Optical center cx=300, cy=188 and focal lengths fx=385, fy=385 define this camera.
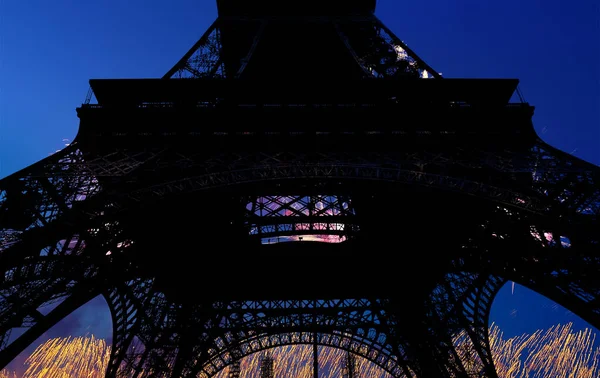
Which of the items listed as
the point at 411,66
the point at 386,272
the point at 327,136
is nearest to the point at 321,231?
the point at 327,136

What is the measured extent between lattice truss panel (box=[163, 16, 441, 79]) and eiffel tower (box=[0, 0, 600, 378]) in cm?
12

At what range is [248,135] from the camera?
563 inches

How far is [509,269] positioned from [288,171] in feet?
30.9

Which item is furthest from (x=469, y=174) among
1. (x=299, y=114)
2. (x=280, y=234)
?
(x=280, y=234)

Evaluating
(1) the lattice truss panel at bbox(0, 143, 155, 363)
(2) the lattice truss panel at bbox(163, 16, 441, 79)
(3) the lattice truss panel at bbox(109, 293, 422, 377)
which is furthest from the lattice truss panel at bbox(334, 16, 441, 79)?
(3) the lattice truss panel at bbox(109, 293, 422, 377)

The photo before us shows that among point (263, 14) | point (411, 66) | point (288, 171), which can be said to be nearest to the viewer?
point (288, 171)

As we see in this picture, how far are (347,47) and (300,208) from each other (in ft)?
28.3

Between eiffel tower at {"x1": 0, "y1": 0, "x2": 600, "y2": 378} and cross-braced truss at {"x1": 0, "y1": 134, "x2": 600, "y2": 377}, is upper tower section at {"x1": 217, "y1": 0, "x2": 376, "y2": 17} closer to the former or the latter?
eiffel tower at {"x1": 0, "y1": 0, "x2": 600, "y2": 378}

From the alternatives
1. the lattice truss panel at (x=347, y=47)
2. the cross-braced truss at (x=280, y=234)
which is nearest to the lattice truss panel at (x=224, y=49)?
the lattice truss panel at (x=347, y=47)

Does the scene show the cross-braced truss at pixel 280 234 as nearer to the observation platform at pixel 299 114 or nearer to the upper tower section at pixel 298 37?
the observation platform at pixel 299 114

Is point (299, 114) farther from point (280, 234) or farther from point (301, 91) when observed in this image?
point (280, 234)

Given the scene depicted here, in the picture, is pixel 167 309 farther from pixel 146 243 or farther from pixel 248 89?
pixel 248 89

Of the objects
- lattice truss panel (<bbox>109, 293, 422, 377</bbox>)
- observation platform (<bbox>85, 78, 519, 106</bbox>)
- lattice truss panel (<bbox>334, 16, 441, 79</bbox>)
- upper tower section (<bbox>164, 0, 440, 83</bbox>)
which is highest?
upper tower section (<bbox>164, 0, 440, 83</bbox>)

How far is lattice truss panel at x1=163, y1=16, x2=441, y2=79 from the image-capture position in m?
17.8
